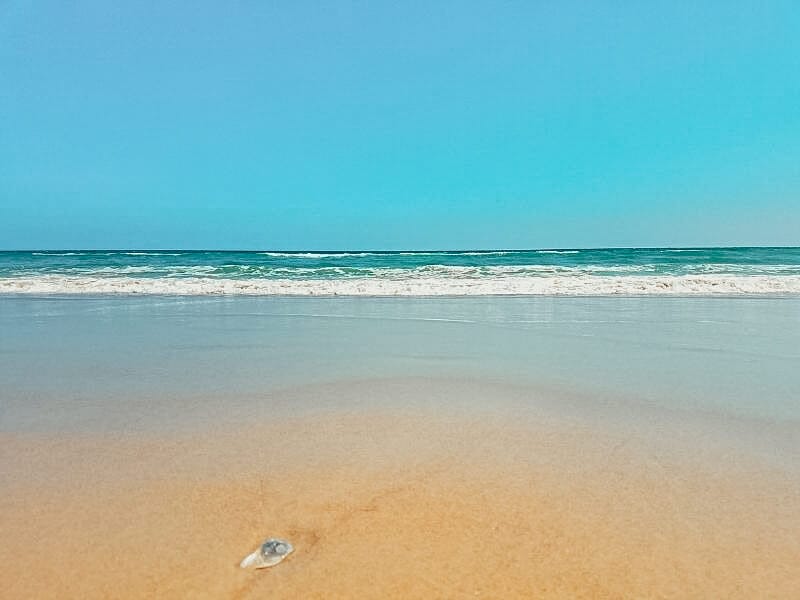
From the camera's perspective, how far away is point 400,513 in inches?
75.9

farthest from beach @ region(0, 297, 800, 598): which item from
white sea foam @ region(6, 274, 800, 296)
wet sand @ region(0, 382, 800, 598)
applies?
white sea foam @ region(6, 274, 800, 296)

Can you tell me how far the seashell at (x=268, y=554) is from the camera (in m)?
1.61

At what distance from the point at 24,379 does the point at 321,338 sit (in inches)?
110

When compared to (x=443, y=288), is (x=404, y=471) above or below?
below

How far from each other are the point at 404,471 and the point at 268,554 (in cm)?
79

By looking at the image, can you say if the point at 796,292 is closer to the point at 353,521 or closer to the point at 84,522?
the point at 353,521

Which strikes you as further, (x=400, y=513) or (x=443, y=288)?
(x=443, y=288)

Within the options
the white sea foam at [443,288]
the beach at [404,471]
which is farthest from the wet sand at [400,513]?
the white sea foam at [443,288]

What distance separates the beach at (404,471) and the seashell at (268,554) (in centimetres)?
4

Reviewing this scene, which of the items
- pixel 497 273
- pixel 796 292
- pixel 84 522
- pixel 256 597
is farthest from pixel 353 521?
pixel 497 273

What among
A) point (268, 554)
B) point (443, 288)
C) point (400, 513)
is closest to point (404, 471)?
point (400, 513)

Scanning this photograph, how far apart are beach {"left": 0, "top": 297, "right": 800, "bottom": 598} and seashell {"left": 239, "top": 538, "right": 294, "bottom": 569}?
0.04 meters

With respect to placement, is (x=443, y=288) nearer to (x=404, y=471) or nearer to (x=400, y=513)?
(x=404, y=471)

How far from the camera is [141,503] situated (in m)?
2.00
